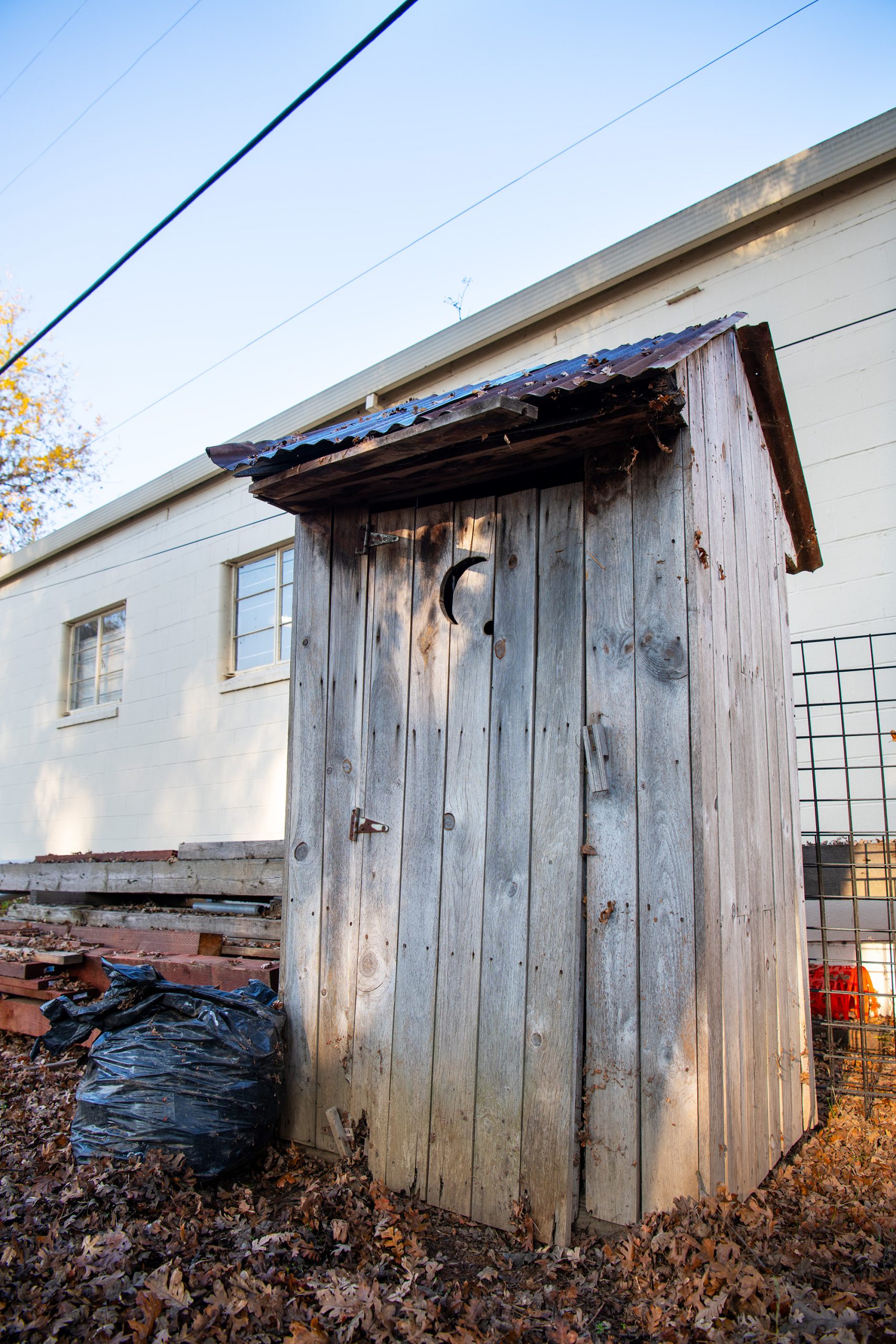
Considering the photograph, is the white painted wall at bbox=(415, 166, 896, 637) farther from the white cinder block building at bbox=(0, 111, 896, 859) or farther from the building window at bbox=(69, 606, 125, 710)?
the building window at bbox=(69, 606, 125, 710)

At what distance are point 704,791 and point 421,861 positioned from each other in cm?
113

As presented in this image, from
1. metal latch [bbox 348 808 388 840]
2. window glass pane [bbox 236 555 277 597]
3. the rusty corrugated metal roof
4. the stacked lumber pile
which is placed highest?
window glass pane [bbox 236 555 277 597]

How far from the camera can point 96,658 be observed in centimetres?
1156

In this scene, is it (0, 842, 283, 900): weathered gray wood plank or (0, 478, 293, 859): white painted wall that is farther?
(0, 478, 293, 859): white painted wall

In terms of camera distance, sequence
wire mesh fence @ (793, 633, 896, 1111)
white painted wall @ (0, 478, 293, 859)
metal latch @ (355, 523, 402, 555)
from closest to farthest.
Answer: metal latch @ (355, 523, 402, 555), wire mesh fence @ (793, 633, 896, 1111), white painted wall @ (0, 478, 293, 859)

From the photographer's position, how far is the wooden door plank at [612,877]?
272cm

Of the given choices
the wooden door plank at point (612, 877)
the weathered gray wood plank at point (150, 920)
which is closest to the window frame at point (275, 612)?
the weathered gray wood plank at point (150, 920)

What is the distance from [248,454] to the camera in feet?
11.6

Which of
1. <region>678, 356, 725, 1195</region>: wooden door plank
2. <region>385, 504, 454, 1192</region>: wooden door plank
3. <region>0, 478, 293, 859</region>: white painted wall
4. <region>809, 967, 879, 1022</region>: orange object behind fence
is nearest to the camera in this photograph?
<region>678, 356, 725, 1195</region>: wooden door plank

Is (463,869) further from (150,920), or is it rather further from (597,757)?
(150,920)

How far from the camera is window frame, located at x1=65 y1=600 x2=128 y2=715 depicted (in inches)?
441

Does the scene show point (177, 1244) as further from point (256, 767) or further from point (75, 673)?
point (75, 673)

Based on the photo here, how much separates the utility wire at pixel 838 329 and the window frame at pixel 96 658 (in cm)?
827

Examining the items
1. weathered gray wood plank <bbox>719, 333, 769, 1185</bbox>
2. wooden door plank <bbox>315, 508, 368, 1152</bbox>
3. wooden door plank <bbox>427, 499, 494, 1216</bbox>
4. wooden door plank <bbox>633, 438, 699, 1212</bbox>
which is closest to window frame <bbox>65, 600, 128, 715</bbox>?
wooden door plank <bbox>315, 508, 368, 1152</bbox>
